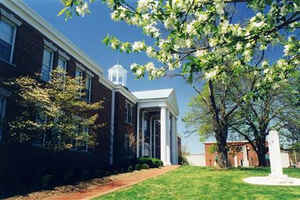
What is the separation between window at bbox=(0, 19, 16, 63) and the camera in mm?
10328

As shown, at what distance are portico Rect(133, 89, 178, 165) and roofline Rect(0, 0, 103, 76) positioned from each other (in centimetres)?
876

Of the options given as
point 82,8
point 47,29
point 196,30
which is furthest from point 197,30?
point 47,29

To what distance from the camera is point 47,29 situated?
1277cm

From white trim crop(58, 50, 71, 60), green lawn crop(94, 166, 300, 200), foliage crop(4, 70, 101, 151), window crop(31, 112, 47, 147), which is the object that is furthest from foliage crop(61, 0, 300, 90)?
white trim crop(58, 50, 71, 60)

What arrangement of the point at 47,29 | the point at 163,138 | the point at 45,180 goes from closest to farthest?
1. the point at 45,180
2. the point at 47,29
3. the point at 163,138

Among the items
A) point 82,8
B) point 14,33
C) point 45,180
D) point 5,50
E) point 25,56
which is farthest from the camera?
point 25,56

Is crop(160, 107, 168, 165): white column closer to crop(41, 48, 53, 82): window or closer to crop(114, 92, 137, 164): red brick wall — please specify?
crop(114, 92, 137, 164): red brick wall

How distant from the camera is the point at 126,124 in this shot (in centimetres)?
2272

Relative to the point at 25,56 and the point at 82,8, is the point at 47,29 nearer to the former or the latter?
the point at 25,56

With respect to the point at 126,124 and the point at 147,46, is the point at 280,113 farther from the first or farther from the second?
the point at 147,46

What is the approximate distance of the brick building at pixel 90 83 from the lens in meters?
10.5

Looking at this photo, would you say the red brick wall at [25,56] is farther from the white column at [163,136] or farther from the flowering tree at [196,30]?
the white column at [163,136]

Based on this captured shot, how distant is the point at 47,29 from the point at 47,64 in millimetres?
1802

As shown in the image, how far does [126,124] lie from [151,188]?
43.1 ft
